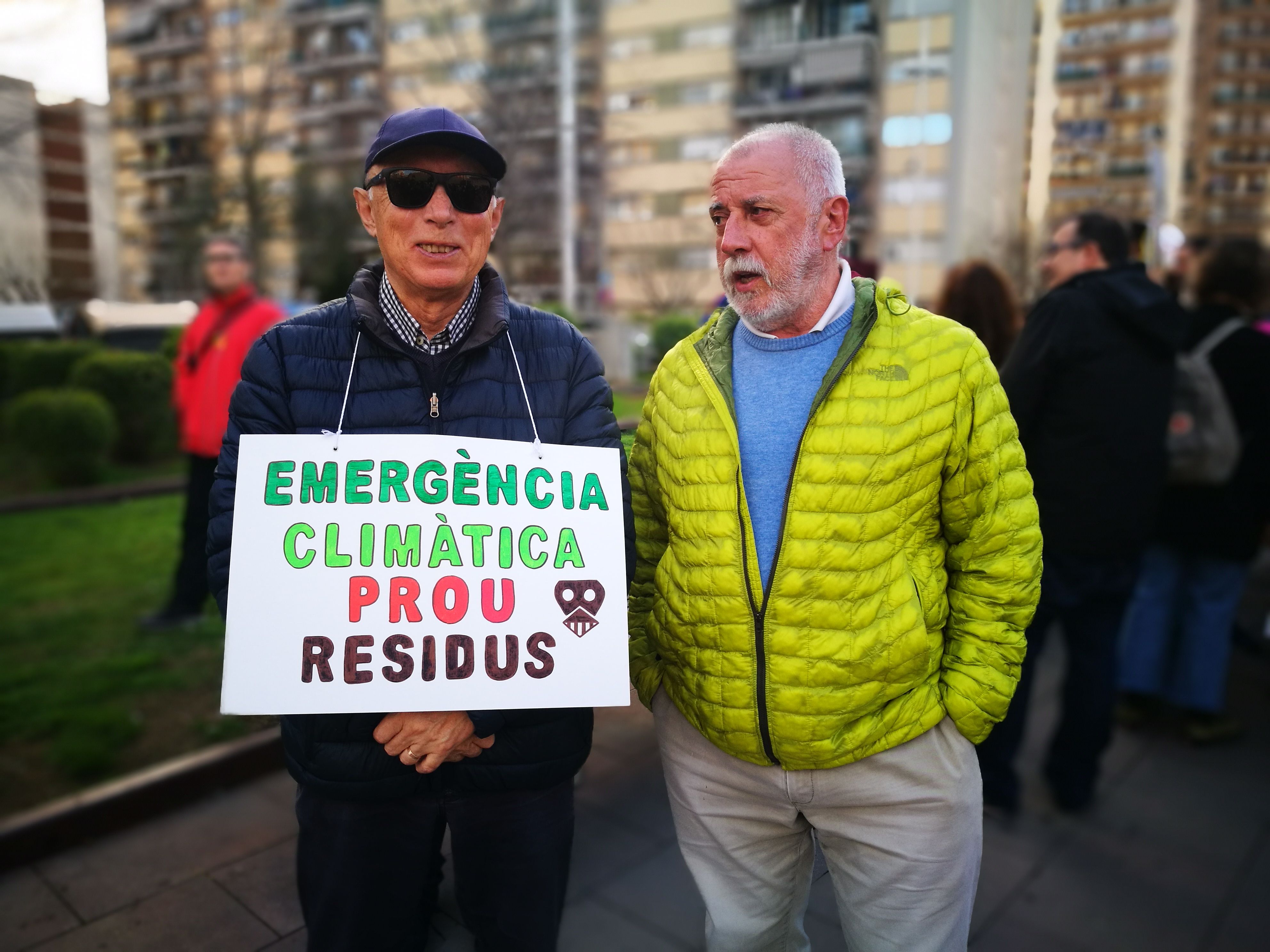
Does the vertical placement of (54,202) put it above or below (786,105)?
above

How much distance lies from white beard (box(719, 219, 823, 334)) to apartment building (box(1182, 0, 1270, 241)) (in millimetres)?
72739

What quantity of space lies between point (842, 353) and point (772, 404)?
0.57 ft

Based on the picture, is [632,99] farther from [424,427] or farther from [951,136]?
[424,427]

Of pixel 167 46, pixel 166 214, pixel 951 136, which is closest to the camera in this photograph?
pixel 951 136

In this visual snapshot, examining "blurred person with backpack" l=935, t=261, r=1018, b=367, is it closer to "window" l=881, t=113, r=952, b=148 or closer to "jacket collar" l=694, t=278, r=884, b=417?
"jacket collar" l=694, t=278, r=884, b=417

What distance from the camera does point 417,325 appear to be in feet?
6.15

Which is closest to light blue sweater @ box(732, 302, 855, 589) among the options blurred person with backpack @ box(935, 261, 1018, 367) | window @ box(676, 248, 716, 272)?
blurred person with backpack @ box(935, 261, 1018, 367)

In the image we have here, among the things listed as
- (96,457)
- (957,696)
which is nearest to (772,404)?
(957,696)

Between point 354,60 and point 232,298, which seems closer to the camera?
point 232,298

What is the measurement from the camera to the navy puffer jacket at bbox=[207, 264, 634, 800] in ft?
5.82

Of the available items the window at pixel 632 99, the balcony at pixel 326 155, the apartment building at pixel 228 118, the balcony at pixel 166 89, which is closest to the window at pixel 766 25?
the window at pixel 632 99

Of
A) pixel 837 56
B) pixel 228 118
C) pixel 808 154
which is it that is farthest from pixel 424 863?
pixel 228 118

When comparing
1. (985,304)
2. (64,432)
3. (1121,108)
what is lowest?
(64,432)

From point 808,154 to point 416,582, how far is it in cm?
117
